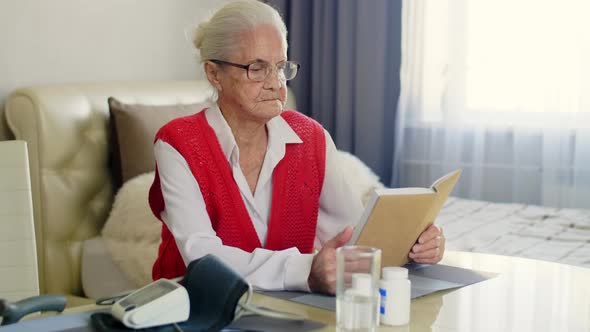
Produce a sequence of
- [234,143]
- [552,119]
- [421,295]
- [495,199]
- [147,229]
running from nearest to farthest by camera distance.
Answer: [421,295] < [234,143] < [147,229] < [552,119] < [495,199]

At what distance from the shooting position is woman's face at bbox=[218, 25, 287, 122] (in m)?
1.88

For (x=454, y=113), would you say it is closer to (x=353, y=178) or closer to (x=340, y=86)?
(x=340, y=86)

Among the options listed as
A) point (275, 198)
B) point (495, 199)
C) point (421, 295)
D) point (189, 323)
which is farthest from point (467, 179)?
point (189, 323)

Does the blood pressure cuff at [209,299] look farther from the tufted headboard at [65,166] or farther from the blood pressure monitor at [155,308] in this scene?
the tufted headboard at [65,166]

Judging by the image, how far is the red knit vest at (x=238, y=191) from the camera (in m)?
1.83

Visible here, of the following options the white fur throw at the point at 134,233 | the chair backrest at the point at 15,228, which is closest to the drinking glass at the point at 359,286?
the chair backrest at the point at 15,228

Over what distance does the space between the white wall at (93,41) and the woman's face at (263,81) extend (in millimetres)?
1090

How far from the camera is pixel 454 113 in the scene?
12.1 ft

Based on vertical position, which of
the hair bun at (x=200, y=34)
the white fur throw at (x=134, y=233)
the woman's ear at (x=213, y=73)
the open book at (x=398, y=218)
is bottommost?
the white fur throw at (x=134, y=233)

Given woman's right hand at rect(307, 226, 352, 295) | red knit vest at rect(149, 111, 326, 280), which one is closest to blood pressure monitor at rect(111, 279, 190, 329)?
woman's right hand at rect(307, 226, 352, 295)

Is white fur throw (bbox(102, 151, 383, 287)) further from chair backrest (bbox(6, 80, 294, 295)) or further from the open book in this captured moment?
the open book

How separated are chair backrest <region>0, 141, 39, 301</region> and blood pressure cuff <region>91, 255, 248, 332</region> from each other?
1.90ft

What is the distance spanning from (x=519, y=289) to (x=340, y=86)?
2.40 meters

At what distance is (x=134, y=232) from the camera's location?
2.77m
